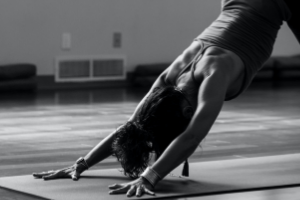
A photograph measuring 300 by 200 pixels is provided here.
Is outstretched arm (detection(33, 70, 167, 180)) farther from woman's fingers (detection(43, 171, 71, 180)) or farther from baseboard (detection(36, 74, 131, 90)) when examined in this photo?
baseboard (detection(36, 74, 131, 90))

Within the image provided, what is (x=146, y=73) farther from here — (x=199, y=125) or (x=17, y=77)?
(x=199, y=125)

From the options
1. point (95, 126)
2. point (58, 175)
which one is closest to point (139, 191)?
point (58, 175)

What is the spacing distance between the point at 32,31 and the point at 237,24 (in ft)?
15.4

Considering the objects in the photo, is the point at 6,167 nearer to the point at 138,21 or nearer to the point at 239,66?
the point at 239,66

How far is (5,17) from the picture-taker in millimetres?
7145

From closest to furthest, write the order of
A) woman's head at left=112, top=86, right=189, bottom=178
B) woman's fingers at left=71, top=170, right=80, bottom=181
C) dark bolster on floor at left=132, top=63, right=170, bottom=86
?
woman's head at left=112, top=86, right=189, bottom=178 → woman's fingers at left=71, top=170, right=80, bottom=181 → dark bolster on floor at left=132, top=63, right=170, bottom=86

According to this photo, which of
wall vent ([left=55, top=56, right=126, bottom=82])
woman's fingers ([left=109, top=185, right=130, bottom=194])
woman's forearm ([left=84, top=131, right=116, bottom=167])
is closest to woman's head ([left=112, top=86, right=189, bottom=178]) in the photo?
woman's forearm ([left=84, top=131, right=116, bottom=167])

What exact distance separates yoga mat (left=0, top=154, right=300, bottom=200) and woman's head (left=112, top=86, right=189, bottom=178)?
0.42 ft

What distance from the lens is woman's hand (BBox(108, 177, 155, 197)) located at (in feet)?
8.36

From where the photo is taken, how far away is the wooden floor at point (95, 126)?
364 centimetres

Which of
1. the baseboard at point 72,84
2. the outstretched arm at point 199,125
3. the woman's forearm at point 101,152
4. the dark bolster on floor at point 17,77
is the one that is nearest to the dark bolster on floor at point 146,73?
the baseboard at point 72,84

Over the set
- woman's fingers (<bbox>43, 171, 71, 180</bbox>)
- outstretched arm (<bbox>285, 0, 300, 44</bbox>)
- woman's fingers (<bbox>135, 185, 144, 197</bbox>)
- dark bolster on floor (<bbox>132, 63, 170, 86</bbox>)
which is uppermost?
outstretched arm (<bbox>285, 0, 300, 44</bbox>)

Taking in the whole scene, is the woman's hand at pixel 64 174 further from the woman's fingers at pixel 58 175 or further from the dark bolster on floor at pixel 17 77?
the dark bolster on floor at pixel 17 77

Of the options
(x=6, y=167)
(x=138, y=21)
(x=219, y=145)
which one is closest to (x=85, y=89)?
(x=138, y=21)
